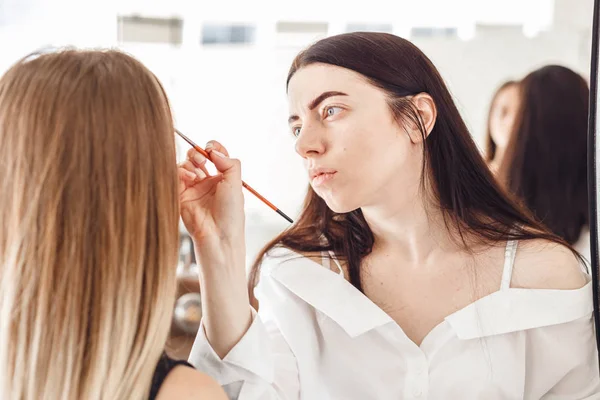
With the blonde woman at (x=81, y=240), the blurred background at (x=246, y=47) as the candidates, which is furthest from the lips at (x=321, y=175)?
the blurred background at (x=246, y=47)

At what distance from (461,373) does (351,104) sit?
29cm

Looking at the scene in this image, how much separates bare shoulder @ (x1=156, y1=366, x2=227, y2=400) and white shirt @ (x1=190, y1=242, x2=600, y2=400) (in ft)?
0.44

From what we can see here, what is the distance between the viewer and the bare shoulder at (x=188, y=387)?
627 millimetres

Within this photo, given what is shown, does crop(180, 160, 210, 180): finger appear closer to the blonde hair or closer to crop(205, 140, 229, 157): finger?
crop(205, 140, 229, 157): finger

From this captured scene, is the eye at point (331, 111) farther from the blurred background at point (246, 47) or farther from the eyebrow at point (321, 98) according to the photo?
the blurred background at point (246, 47)

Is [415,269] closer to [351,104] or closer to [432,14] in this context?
[351,104]

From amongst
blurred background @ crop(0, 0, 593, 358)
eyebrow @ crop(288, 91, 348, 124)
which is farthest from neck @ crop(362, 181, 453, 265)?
blurred background @ crop(0, 0, 593, 358)

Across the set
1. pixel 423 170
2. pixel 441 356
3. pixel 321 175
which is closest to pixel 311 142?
pixel 321 175

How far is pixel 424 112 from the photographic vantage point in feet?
2.85

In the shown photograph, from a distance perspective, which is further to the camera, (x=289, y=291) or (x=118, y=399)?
(x=289, y=291)

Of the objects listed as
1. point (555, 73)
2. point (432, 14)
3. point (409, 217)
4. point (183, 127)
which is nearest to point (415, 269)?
point (409, 217)

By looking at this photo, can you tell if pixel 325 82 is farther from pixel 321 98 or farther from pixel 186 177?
pixel 186 177

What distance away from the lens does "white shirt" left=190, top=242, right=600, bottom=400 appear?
0.80 meters

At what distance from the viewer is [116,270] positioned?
62cm
